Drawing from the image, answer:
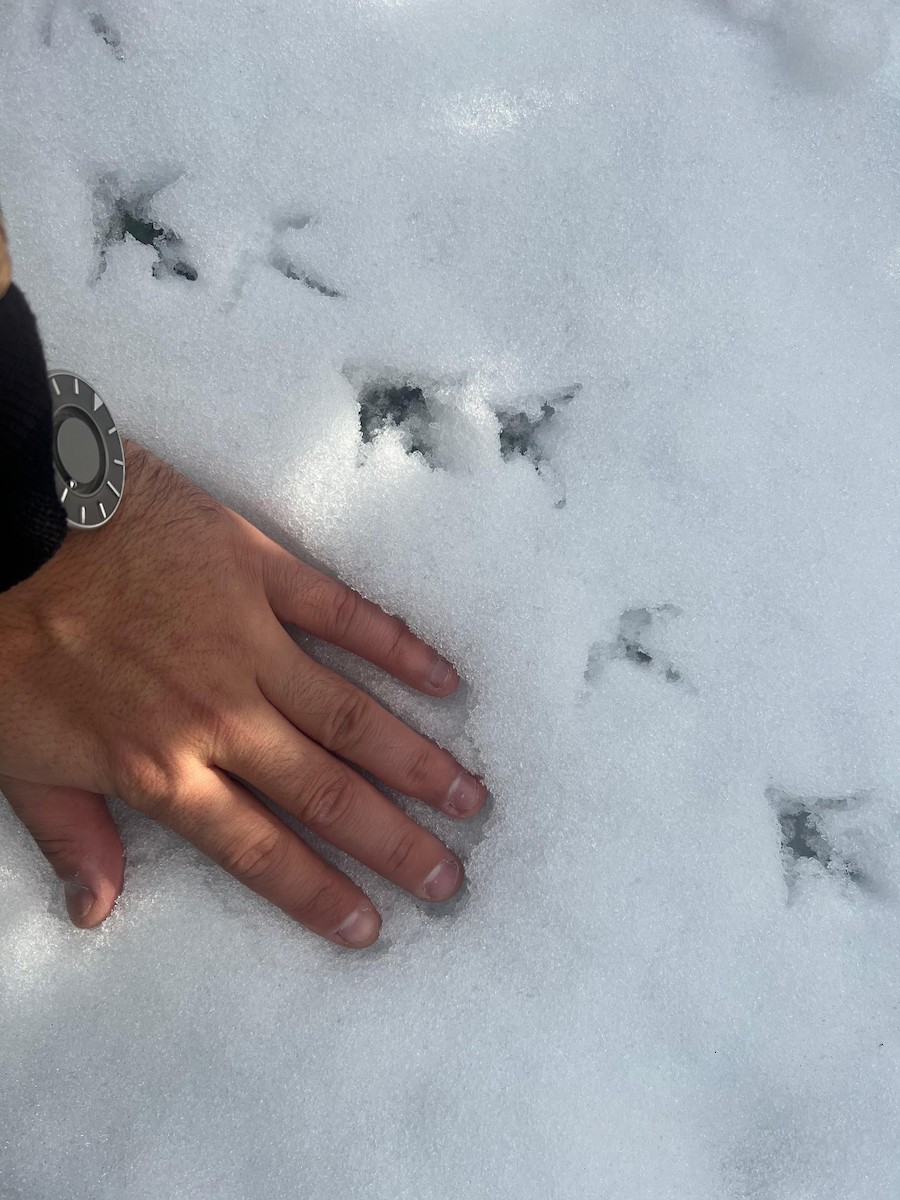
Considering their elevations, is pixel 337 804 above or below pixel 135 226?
below

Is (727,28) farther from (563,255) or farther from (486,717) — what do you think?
(486,717)

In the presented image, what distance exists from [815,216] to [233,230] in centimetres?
61

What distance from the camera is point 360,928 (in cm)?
92

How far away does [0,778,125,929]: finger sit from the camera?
0.90m

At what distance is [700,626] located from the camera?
956mm

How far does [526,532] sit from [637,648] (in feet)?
0.52

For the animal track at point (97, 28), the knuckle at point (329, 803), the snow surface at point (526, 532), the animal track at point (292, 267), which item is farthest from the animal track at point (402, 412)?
the animal track at point (97, 28)

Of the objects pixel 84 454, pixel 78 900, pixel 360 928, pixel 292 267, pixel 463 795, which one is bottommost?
pixel 78 900

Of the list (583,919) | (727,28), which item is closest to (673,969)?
(583,919)

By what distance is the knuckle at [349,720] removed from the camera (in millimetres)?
919

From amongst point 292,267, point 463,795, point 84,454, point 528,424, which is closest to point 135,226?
point 292,267

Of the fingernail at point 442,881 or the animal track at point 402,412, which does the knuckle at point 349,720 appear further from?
the animal track at point 402,412

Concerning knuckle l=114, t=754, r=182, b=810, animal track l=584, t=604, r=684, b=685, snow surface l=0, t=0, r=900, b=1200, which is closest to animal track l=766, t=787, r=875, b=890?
snow surface l=0, t=0, r=900, b=1200

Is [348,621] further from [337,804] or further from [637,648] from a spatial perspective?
[637,648]
